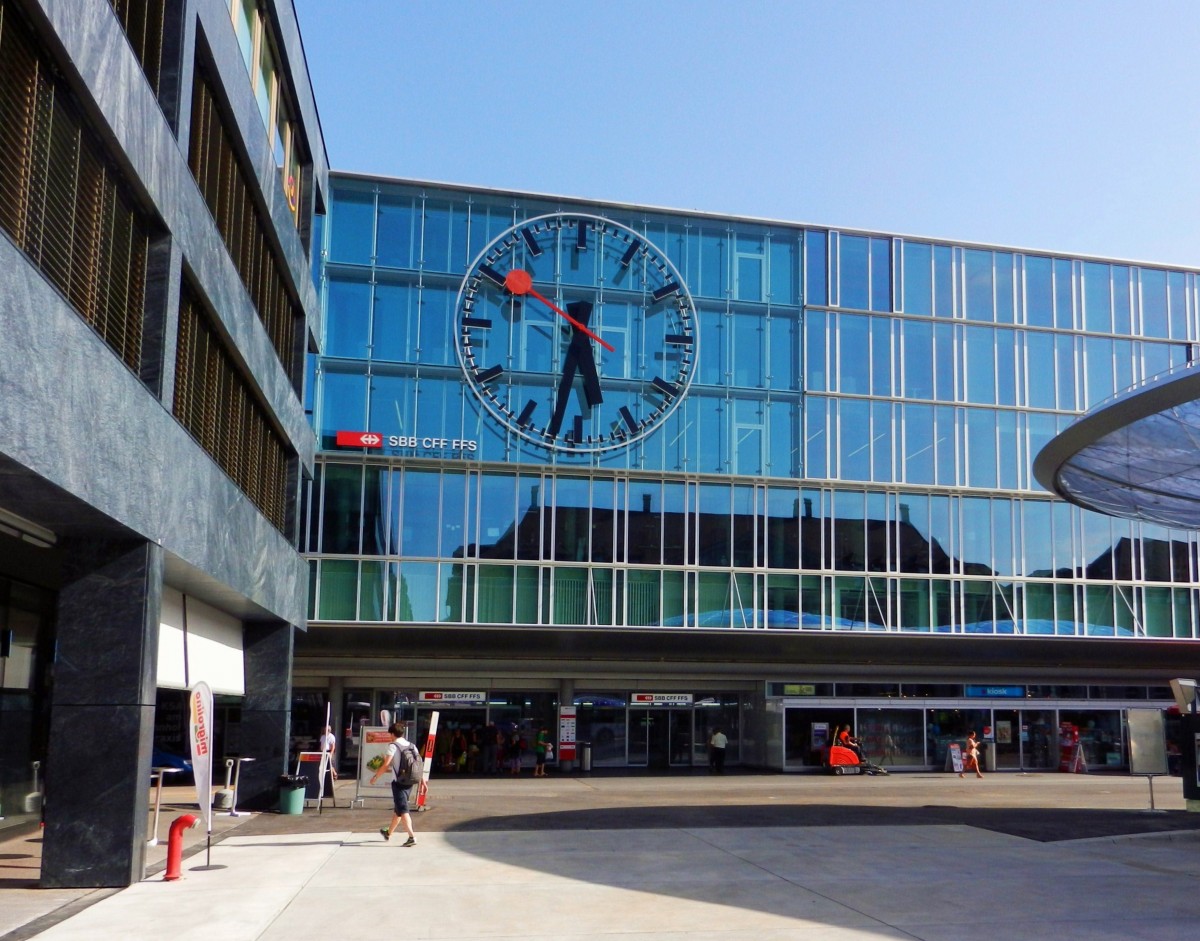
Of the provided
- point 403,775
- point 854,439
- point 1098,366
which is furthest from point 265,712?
point 1098,366

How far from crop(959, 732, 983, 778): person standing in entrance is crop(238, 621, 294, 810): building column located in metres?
22.3

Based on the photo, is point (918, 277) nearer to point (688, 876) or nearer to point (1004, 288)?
point (1004, 288)

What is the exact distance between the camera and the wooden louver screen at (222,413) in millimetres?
17386

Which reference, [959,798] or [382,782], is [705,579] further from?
[382,782]

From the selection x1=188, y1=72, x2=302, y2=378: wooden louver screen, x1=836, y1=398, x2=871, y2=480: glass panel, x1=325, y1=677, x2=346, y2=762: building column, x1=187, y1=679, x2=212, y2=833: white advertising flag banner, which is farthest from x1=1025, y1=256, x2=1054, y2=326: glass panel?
x1=187, y1=679, x2=212, y2=833: white advertising flag banner

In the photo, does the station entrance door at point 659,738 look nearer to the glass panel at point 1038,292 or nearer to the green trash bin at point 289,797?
the glass panel at point 1038,292

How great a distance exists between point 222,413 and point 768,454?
22.9m

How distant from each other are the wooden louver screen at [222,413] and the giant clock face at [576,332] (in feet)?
40.7

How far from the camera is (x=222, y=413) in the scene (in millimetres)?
20062

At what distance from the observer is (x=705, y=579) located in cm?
3938

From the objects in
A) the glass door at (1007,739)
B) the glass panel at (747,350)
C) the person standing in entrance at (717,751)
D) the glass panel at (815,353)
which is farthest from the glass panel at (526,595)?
the glass door at (1007,739)

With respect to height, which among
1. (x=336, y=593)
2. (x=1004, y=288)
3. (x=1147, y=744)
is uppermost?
(x=1004, y=288)

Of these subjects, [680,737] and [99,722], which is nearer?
[99,722]

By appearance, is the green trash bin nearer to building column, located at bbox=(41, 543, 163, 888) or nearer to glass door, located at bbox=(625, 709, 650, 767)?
building column, located at bbox=(41, 543, 163, 888)
